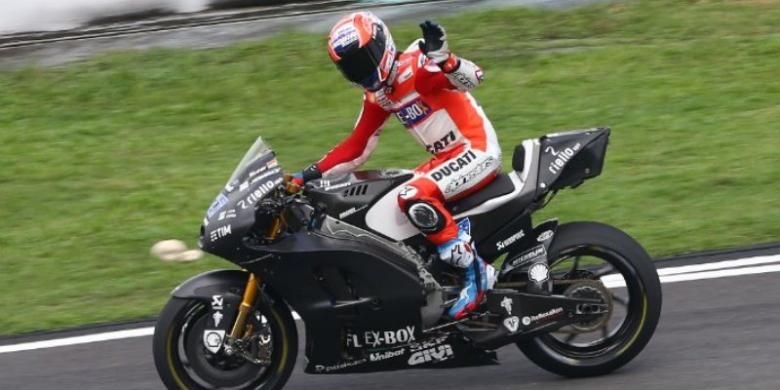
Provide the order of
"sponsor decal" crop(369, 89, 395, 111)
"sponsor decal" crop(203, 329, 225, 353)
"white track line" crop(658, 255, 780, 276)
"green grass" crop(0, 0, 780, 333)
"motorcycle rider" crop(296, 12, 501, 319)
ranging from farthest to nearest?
"green grass" crop(0, 0, 780, 333), "white track line" crop(658, 255, 780, 276), "sponsor decal" crop(369, 89, 395, 111), "sponsor decal" crop(203, 329, 225, 353), "motorcycle rider" crop(296, 12, 501, 319)

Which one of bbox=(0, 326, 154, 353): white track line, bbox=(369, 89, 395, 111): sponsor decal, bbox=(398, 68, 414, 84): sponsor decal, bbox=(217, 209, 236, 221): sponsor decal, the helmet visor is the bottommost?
bbox=(0, 326, 154, 353): white track line

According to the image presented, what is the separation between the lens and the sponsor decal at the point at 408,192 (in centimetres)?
633

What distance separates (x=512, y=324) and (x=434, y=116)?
1.03 m

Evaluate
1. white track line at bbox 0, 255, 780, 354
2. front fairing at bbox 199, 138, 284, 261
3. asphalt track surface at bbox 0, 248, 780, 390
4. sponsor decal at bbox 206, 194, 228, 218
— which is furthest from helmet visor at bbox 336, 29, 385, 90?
white track line at bbox 0, 255, 780, 354

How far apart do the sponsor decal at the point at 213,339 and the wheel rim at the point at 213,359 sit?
2 cm

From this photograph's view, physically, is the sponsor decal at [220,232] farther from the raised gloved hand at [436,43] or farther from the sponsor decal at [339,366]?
the raised gloved hand at [436,43]

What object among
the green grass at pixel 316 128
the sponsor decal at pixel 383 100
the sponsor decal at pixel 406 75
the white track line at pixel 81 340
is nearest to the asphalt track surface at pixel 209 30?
the green grass at pixel 316 128

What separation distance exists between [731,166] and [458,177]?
4.22 meters

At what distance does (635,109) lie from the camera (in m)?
11.6

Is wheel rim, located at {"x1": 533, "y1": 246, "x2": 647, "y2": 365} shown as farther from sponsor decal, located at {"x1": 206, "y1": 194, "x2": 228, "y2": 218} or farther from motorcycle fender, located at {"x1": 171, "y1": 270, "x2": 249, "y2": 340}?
sponsor decal, located at {"x1": 206, "y1": 194, "x2": 228, "y2": 218}

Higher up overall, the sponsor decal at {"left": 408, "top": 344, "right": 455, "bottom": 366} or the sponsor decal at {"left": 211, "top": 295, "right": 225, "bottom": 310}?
the sponsor decal at {"left": 211, "top": 295, "right": 225, "bottom": 310}

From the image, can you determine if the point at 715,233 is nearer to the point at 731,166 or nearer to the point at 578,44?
the point at 731,166

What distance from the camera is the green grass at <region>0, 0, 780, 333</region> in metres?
9.04

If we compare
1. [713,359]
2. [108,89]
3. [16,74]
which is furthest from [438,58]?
[16,74]
